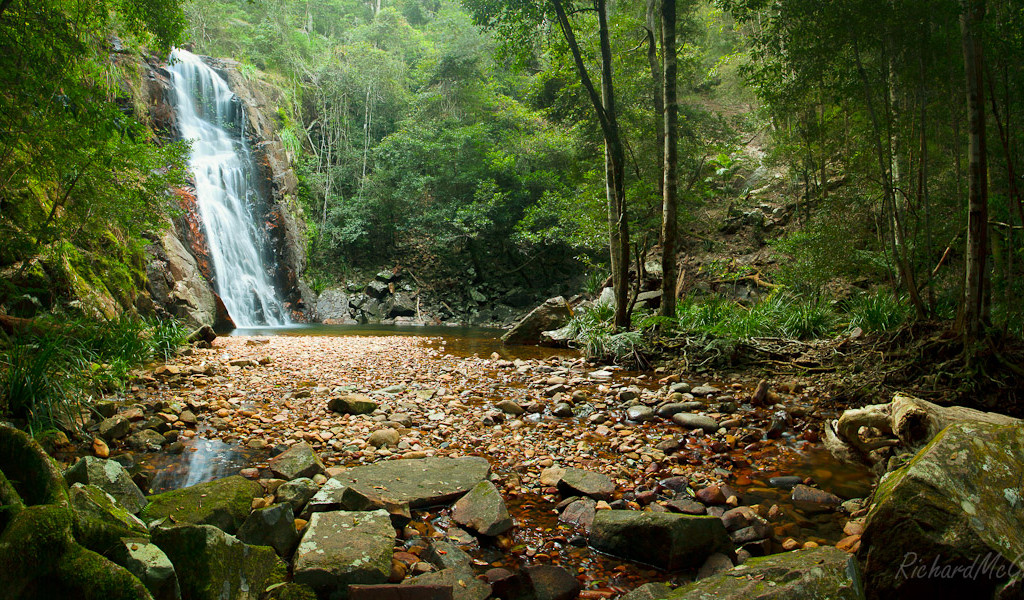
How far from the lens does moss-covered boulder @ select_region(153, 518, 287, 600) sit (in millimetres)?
1548

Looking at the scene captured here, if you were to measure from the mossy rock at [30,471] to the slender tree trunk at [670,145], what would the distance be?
24.0 feet

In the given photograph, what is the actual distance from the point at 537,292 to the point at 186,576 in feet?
66.2

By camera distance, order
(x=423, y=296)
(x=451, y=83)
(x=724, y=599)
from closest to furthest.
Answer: (x=724, y=599), (x=423, y=296), (x=451, y=83)

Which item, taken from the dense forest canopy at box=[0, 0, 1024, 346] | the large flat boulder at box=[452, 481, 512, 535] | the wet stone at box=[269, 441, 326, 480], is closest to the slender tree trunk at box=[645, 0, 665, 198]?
the dense forest canopy at box=[0, 0, 1024, 346]

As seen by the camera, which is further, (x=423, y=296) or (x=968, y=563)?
(x=423, y=296)

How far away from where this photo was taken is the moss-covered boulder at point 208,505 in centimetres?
208

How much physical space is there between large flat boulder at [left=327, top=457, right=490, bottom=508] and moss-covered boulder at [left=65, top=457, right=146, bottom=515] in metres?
0.93

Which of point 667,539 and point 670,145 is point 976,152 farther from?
point 667,539

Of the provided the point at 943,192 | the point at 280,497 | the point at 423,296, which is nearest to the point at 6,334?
the point at 280,497

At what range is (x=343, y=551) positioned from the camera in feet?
6.38

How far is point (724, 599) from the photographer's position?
1.49 meters

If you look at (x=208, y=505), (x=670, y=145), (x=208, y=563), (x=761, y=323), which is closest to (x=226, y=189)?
(x=670, y=145)

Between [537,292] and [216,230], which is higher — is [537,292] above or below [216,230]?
below

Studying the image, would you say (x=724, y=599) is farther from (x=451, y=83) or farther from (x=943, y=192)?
(x=451, y=83)
